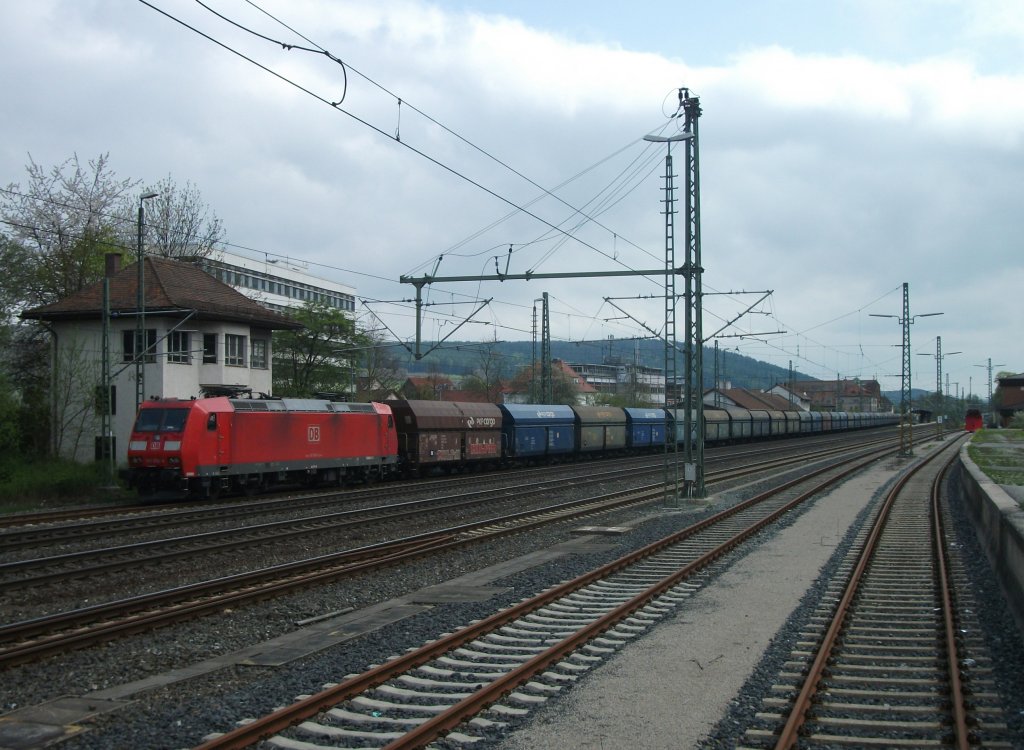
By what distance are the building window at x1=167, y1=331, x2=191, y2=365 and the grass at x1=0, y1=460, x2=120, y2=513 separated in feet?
26.5

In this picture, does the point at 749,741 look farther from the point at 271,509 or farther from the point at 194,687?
the point at 271,509

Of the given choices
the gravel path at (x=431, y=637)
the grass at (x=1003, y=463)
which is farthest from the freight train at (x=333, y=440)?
the gravel path at (x=431, y=637)

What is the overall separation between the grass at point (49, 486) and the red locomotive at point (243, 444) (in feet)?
9.48

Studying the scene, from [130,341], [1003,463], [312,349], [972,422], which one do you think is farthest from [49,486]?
[972,422]

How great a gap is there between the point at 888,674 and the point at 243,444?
20.4m

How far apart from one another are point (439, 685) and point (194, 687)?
221 centimetres

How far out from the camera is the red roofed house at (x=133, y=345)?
35438 millimetres

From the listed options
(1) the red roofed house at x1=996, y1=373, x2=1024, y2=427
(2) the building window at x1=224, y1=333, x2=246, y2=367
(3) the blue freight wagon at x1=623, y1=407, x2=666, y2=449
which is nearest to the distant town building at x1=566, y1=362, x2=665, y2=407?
(3) the blue freight wagon at x1=623, y1=407, x2=666, y2=449

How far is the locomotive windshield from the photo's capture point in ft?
80.1

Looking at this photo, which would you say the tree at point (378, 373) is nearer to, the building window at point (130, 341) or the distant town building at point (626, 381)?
the building window at point (130, 341)

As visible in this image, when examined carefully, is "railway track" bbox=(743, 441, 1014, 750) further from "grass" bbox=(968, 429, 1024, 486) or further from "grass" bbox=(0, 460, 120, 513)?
"grass" bbox=(0, 460, 120, 513)

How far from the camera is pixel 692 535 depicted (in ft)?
61.4

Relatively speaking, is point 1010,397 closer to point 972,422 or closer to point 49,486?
point 972,422

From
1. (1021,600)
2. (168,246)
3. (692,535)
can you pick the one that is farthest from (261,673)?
(168,246)
